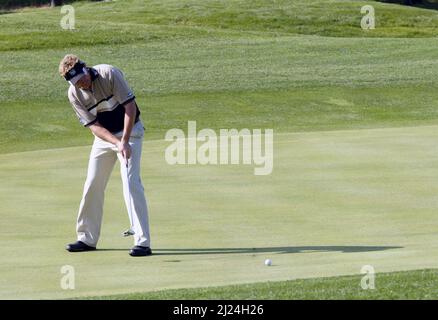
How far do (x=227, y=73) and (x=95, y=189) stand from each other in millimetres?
19525

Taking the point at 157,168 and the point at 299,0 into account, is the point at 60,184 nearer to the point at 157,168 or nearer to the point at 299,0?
the point at 157,168

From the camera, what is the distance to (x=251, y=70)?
3144 centimetres

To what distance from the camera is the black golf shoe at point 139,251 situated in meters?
10.7

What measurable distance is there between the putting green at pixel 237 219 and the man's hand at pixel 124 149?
93 centimetres

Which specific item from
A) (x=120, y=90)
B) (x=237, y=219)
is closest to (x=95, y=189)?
(x=120, y=90)

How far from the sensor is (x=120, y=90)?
10797mm

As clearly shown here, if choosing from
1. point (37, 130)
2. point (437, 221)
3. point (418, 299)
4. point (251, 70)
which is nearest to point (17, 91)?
point (37, 130)

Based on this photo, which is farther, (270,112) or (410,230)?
(270,112)

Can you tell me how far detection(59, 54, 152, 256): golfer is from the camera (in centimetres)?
1073

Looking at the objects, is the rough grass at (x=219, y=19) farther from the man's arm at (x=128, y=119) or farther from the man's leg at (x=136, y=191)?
the man's arm at (x=128, y=119)

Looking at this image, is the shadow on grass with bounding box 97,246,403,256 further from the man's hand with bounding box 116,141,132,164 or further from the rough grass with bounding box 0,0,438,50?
the rough grass with bounding box 0,0,438,50

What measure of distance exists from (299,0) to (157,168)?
3868cm

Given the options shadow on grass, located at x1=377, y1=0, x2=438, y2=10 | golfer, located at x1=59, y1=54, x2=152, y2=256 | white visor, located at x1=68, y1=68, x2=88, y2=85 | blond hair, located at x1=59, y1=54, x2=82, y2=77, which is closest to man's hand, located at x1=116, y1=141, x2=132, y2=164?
golfer, located at x1=59, y1=54, x2=152, y2=256

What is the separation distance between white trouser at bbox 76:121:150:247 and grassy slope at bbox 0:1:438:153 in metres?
8.99
